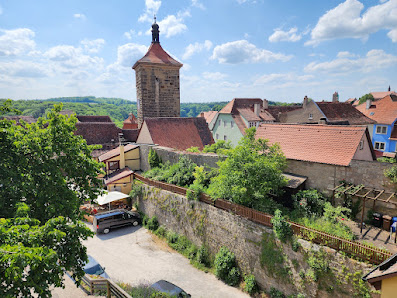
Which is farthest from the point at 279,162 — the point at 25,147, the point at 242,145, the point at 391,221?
the point at 25,147

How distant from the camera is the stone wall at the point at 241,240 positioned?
914 cm

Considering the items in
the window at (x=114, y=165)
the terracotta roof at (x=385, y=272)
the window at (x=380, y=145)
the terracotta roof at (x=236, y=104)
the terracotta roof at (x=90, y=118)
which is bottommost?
the window at (x=114, y=165)

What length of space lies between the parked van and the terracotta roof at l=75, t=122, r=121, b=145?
1403 centimetres

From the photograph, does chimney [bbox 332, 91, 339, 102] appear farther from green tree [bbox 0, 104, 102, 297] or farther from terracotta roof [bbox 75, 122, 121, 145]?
green tree [bbox 0, 104, 102, 297]

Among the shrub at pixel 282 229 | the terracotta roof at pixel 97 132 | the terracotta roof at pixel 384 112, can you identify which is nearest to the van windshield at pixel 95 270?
the shrub at pixel 282 229

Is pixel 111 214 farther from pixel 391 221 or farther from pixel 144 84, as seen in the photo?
pixel 391 221

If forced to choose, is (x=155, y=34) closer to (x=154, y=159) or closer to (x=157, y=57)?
(x=157, y=57)

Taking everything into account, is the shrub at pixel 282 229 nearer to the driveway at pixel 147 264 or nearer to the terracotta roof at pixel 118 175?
the driveway at pixel 147 264

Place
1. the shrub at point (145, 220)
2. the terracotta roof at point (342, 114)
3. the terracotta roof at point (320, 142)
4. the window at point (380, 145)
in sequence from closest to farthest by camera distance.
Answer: the terracotta roof at point (320, 142) < the shrub at point (145, 220) < the window at point (380, 145) < the terracotta roof at point (342, 114)

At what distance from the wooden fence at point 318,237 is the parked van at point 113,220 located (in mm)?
6447

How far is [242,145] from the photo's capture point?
516 inches

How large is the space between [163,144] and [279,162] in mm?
11539

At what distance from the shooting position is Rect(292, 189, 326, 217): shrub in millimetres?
12346

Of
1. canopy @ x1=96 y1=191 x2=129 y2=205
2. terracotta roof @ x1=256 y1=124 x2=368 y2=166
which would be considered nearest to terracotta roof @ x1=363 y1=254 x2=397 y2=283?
terracotta roof @ x1=256 y1=124 x2=368 y2=166
